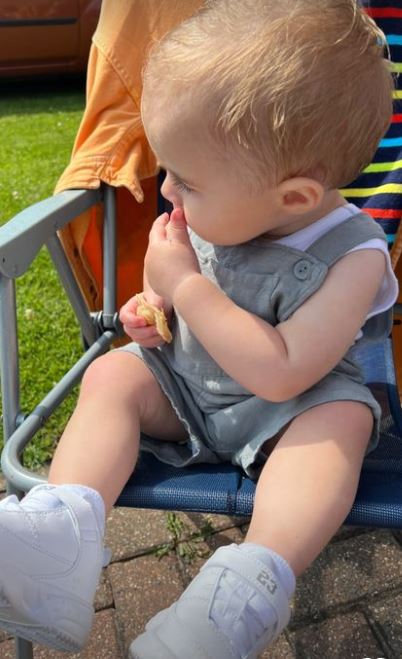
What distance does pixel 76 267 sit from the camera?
164cm

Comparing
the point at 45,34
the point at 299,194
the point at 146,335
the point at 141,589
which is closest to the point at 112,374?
the point at 146,335

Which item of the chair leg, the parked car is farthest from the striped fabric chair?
the parked car

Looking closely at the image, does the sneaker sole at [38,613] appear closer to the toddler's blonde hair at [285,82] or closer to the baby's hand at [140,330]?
the baby's hand at [140,330]

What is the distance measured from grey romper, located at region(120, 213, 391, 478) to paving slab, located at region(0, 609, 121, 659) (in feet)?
1.77

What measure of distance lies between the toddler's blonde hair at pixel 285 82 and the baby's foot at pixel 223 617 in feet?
1.73

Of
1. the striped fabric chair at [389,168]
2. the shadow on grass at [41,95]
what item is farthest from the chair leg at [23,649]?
the shadow on grass at [41,95]

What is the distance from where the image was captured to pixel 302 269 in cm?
115

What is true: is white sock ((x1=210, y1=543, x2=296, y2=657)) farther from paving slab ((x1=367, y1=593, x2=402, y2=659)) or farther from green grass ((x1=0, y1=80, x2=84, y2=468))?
green grass ((x1=0, y1=80, x2=84, y2=468))

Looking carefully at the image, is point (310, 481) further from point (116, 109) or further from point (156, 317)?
point (116, 109)

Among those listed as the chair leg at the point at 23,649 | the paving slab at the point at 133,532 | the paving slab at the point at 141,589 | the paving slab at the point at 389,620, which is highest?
the chair leg at the point at 23,649

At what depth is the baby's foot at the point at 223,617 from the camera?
0.91 metres

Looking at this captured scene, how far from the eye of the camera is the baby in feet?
3.17

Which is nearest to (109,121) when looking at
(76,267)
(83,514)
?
(76,267)

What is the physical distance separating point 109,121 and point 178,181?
0.56 meters
